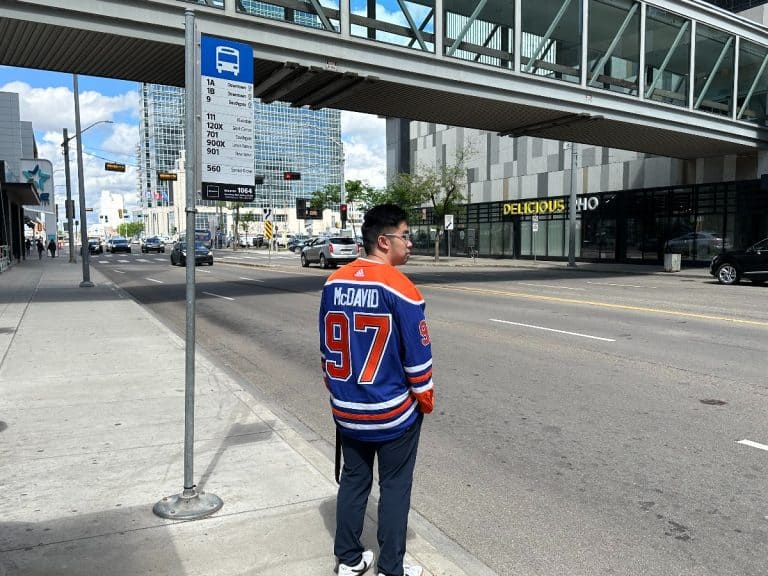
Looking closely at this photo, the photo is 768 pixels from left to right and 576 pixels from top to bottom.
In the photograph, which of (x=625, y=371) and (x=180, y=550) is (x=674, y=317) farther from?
(x=180, y=550)

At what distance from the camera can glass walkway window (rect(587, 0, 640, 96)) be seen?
2041 cm

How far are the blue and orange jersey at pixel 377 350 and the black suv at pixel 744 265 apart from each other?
67.9 ft

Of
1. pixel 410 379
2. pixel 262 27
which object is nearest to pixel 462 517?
pixel 410 379

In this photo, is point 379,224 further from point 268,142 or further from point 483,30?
point 268,142

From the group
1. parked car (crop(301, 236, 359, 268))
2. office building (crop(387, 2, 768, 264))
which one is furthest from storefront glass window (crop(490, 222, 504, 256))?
parked car (crop(301, 236, 359, 268))

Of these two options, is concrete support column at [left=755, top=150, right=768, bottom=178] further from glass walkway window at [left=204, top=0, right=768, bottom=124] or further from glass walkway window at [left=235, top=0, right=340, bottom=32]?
glass walkway window at [left=235, top=0, right=340, bottom=32]

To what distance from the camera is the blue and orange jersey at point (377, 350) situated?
105 inches

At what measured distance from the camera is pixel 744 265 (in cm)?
2019

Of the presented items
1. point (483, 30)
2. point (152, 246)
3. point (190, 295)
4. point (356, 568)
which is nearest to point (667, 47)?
point (483, 30)

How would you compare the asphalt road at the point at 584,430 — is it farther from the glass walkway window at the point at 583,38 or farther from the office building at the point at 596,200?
the office building at the point at 596,200

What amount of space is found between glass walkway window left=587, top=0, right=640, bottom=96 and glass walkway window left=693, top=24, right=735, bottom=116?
8.37ft

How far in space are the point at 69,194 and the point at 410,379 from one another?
32548 millimetres

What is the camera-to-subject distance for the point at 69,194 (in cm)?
3066

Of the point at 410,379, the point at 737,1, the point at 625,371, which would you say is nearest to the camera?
the point at 410,379
